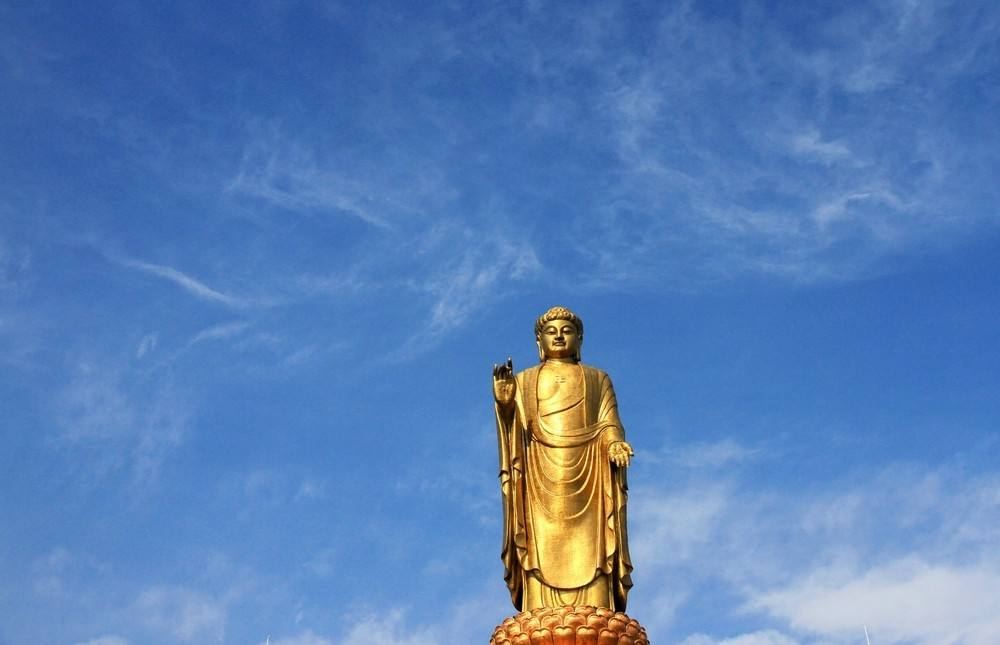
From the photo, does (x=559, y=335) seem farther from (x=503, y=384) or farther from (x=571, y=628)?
(x=571, y=628)

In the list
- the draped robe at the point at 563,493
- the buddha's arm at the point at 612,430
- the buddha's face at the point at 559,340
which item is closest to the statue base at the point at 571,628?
the draped robe at the point at 563,493

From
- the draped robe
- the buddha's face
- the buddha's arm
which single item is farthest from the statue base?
the buddha's face

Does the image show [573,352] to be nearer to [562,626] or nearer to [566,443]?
[566,443]

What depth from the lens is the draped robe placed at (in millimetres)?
10750

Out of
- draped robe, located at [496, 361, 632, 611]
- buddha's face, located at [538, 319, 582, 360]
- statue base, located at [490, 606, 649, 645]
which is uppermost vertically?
buddha's face, located at [538, 319, 582, 360]

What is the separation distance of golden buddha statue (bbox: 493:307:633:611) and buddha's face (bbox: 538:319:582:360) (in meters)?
0.14

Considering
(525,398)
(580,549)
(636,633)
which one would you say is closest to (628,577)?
(580,549)

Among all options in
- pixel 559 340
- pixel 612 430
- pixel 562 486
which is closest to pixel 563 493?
pixel 562 486

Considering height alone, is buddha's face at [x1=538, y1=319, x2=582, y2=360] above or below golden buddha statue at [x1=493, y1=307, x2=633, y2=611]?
above

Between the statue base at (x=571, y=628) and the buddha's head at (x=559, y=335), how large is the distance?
3.22 meters

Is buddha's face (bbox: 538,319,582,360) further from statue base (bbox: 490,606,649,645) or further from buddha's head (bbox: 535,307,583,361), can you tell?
statue base (bbox: 490,606,649,645)

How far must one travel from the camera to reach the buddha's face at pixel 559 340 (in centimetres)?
1217

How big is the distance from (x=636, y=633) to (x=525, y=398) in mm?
2870

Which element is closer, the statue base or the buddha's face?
the statue base
